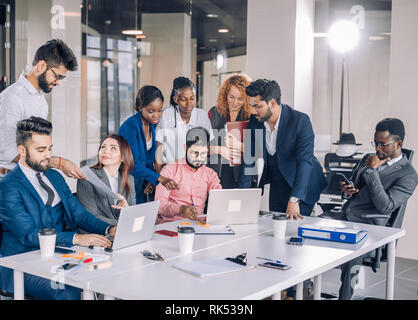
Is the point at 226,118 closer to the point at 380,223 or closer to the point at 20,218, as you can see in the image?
the point at 380,223

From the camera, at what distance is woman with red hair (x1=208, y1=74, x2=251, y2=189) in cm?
462

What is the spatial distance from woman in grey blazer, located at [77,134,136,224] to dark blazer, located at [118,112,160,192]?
52 cm

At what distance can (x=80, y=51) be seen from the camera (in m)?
4.18

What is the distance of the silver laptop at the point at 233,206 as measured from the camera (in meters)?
2.88

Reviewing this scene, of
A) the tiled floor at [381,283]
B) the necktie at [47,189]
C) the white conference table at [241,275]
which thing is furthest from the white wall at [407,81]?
the necktie at [47,189]

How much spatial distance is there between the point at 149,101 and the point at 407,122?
8.33 feet

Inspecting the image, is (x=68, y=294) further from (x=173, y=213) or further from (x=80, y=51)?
(x=80, y=51)

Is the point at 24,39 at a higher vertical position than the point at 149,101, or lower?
higher

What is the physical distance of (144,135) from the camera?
4.20 metres

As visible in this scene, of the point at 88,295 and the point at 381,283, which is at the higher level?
the point at 88,295

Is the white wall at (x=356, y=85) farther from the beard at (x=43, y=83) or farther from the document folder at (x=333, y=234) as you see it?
the beard at (x=43, y=83)

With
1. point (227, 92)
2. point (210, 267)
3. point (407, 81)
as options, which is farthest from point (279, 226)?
point (407, 81)

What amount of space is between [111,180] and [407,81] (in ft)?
10.6

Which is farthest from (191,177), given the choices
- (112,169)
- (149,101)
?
(149,101)
